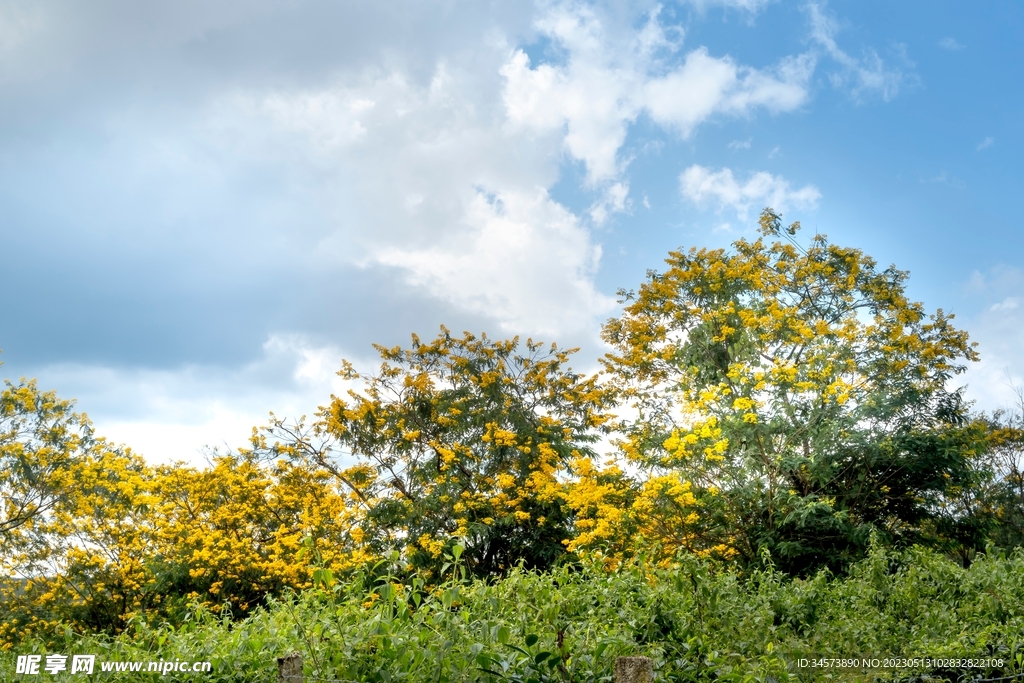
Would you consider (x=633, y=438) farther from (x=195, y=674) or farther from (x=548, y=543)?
(x=195, y=674)

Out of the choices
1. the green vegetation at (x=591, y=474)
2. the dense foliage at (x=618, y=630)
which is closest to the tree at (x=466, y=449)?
the green vegetation at (x=591, y=474)

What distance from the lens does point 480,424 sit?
9023 mm

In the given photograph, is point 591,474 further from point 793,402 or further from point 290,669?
point 290,669

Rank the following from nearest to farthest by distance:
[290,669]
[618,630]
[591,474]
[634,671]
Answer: [634,671] → [290,669] → [618,630] → [591,474]

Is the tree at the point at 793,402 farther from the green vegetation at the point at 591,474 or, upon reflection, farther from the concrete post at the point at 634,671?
the concrete post at the point at 634,671

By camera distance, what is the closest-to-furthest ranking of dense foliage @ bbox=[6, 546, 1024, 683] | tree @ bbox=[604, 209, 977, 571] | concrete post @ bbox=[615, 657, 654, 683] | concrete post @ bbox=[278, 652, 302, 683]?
concrete post @ bbox=[615, 657, 654, 683]
concrete post @ bbox=[278, 652, 302, 683]
dense foliage @ bbox=[6, 546, 1024, 683]
tree @ bbox=[604, 209, 977, 571]

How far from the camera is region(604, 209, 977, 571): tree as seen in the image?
7.47 m

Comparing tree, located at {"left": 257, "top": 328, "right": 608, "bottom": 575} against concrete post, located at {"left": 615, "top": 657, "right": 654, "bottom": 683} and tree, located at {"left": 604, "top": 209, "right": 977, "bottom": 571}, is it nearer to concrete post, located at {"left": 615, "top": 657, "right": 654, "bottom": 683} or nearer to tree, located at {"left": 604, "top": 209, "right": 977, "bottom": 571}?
tree, located at {"left": 604, "top": 209, "right": 977, "bottom": 571}

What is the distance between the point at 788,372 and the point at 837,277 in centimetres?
201

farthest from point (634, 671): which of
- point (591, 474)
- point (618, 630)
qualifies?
point (591, 474)

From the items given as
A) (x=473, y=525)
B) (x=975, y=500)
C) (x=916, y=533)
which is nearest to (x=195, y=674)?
(x=473, y=525)

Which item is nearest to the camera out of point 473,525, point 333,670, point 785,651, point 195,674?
point 333,670

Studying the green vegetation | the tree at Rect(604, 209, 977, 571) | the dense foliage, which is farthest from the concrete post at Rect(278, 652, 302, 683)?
the tree at Rect(604, 209, 977, 571)

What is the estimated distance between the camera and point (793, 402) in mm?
7887
